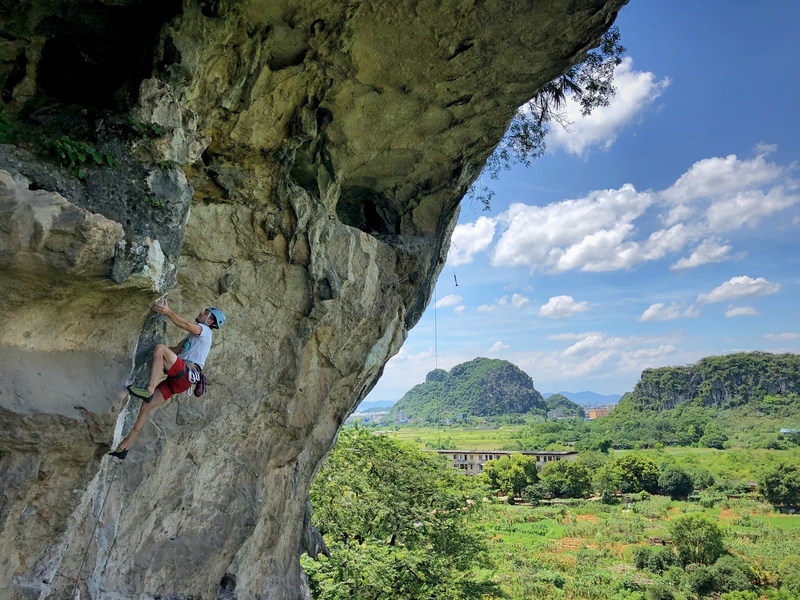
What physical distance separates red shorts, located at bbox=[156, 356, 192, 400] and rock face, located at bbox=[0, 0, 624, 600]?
0.41 meters

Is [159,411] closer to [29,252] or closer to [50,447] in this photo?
[50,447]

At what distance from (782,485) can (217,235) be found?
66.0m

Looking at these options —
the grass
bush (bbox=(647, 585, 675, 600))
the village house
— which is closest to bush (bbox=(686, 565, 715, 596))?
the grass

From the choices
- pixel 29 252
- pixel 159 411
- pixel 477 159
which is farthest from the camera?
pixel 477 159

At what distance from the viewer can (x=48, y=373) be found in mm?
4879

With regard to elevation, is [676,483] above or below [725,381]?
below

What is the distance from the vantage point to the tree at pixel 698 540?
36.8 m

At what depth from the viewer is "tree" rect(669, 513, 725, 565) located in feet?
121

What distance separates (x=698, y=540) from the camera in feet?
122

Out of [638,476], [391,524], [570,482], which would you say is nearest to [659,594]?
[391,524]

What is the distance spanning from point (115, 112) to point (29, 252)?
206 cm

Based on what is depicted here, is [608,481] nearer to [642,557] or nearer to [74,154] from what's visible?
[642,557]

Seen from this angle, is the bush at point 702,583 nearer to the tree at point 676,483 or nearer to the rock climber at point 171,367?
the tree at point 676,483

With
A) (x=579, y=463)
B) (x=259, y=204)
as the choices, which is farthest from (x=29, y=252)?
(x=579, y=463)
